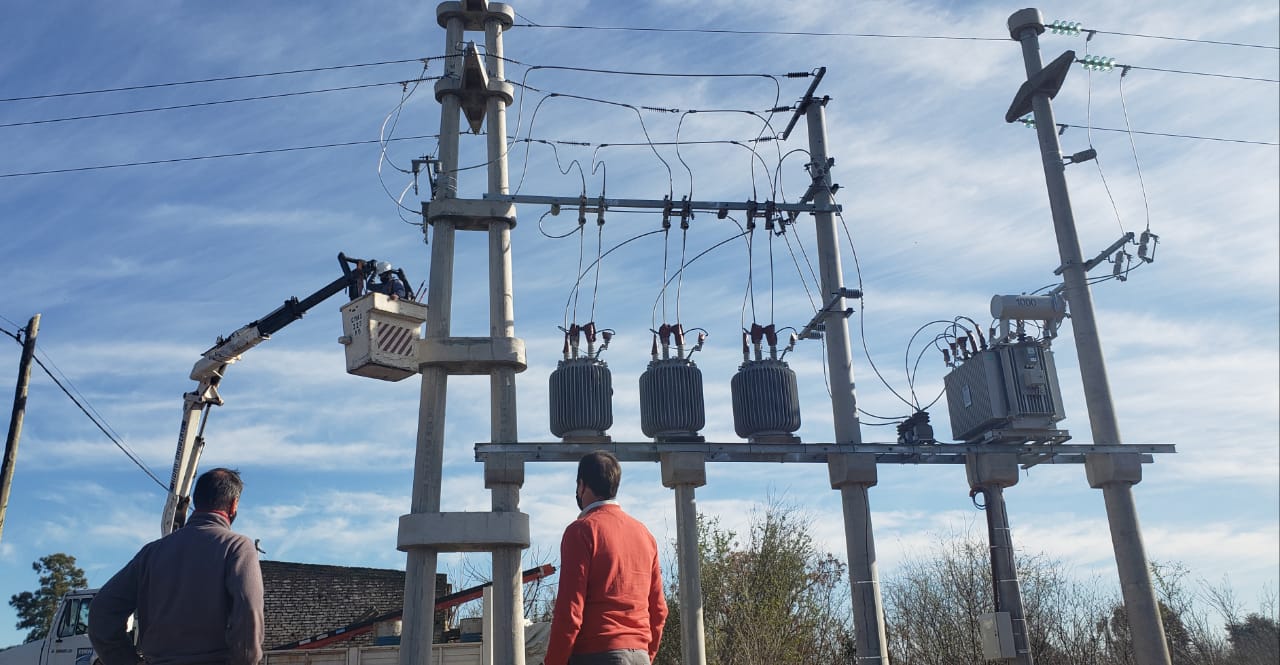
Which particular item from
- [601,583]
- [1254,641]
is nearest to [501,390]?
[601,583]

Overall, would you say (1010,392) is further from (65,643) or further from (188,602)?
(65,643)

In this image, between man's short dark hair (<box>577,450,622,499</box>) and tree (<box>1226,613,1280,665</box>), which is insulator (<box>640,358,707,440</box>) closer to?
man's short dark hair (<box>577,450,622,499</box>)

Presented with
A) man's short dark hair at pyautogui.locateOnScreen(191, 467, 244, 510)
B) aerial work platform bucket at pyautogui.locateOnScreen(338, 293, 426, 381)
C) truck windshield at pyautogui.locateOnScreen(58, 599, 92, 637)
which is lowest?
man's short dark hair at pyautogui.locateOnScreen(191, 467, 244, 510)

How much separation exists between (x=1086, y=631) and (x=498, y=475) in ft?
40.3

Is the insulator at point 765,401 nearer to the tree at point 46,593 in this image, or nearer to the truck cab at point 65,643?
the truck cab at point 65,643

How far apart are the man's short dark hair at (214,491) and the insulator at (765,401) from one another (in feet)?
20.0

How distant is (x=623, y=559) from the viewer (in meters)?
4.63

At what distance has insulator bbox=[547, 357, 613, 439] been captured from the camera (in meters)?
9.68

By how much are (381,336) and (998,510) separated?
666 centimetres

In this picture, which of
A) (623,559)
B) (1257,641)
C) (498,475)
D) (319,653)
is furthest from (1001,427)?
(319,653)

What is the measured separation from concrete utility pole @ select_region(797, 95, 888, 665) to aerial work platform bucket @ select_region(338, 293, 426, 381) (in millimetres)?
4461

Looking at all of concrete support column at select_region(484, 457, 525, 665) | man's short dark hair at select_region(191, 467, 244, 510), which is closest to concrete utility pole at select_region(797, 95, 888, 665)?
concrete support column at select_region(484, 457, 525, 665)

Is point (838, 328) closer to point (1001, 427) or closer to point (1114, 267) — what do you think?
point (1001, 427)

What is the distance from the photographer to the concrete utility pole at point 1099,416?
Answer: 1000 centimetres
